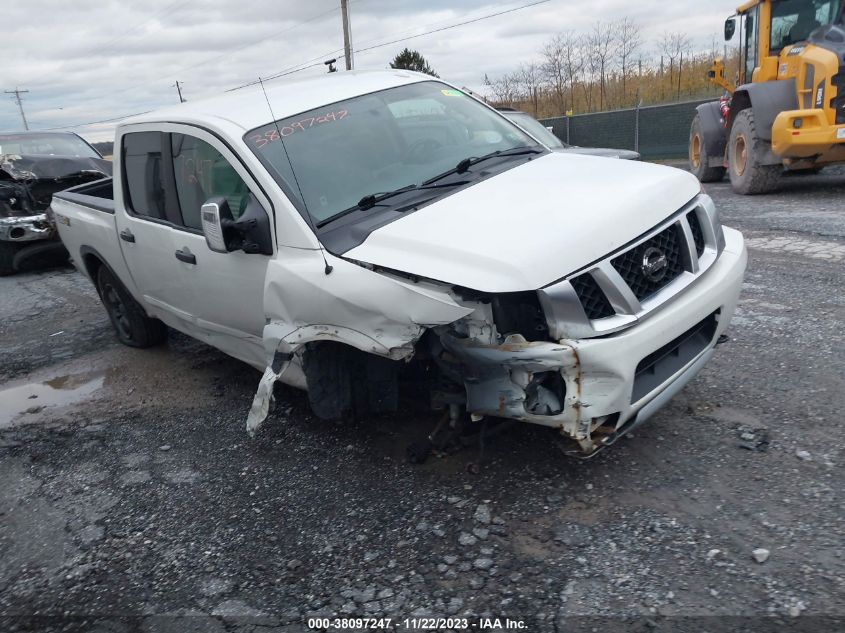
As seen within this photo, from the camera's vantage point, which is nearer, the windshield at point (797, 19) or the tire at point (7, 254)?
the windshield at point (797, 19)

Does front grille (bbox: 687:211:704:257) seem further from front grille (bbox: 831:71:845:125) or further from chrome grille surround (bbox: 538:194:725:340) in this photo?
front grille (bbox: 831:71:845:125)

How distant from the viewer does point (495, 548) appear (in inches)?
109

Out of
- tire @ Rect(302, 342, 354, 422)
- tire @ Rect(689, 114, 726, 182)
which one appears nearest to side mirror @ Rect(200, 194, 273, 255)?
tire @ Rect(302, 342, 354, 422)

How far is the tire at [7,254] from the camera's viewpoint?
975 centimetres

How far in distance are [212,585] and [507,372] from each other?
1435mm

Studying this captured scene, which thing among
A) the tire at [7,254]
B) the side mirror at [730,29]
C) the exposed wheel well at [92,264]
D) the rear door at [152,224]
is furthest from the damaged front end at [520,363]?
the side mirror at [730,29]

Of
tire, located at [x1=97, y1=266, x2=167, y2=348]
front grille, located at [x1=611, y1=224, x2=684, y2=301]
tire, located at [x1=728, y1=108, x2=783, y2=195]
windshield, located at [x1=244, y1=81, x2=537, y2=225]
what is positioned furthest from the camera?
tire, located at [x1=728, y1=108, x2=783, y2=195]

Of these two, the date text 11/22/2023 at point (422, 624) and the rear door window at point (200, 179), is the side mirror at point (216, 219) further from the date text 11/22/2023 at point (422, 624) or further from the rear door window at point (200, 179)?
the date text 11/22/2023 at point (422, 624)

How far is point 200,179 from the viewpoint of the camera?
4.09 m

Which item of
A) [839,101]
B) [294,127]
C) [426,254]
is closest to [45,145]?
[294,127]

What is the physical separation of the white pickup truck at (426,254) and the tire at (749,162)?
272 inches

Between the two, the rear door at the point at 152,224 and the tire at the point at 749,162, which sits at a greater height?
the rear door at the point at 152,224

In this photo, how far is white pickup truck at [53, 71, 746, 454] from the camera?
108 inches

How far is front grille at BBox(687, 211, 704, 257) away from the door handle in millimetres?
2702
